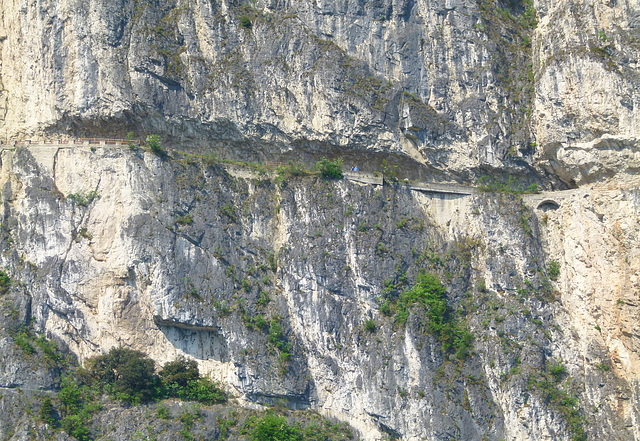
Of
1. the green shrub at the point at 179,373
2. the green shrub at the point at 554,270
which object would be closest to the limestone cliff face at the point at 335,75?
the green shrub at the point at 554,270

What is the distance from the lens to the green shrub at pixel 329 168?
44.7 meters

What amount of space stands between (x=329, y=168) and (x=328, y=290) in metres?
5.64

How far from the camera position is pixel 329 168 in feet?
147

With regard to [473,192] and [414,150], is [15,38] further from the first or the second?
[473,192]

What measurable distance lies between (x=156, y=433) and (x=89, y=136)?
1428cm

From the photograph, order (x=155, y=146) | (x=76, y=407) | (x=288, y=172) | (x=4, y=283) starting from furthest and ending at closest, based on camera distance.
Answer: (x=288, y=172) < (x=155, y=146) < (x=4, y=283) < (x=76, y=407)

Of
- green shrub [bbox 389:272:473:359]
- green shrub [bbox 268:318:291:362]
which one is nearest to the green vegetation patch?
green shrub [bbox 389:272:473:359]

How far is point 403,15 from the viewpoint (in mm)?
47062

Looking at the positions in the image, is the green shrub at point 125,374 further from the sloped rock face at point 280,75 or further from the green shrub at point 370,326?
the sloped rock face at point 280,75

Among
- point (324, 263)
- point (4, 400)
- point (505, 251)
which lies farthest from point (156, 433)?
point (505, 251)

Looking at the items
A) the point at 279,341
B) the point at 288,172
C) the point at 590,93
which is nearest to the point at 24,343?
the point at 279,341

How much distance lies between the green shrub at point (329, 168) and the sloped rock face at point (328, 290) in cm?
37

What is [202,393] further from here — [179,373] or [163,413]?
[163,413]

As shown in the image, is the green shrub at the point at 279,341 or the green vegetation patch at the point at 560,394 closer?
the green vegetation patch at the point at 560,394
